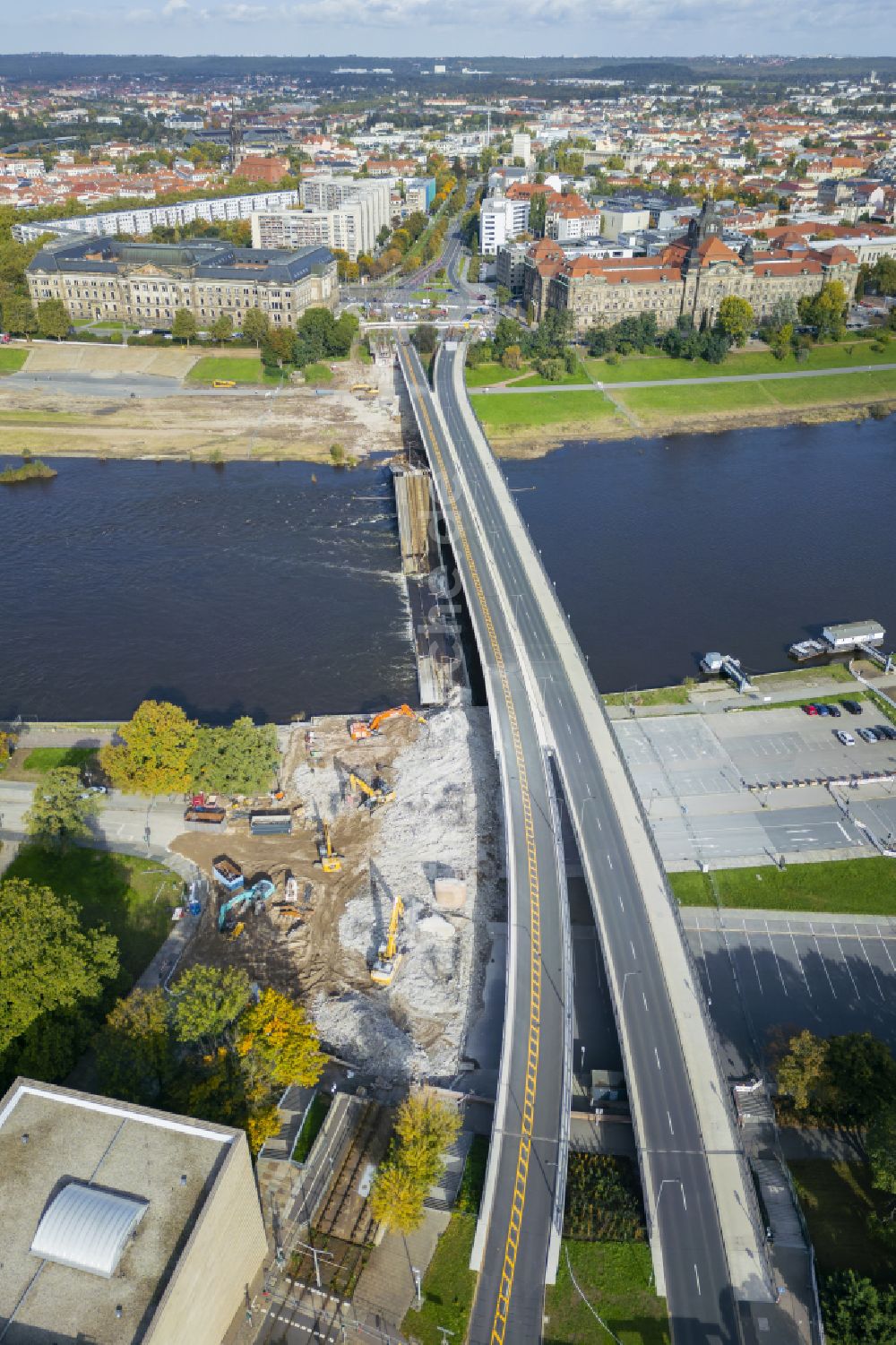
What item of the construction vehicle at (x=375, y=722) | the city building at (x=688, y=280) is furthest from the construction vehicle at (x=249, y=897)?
the city building at (x=688, y=280)

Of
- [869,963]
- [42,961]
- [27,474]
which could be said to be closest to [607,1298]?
[869,963]

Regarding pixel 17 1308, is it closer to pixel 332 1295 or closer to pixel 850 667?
pixel 332 1295

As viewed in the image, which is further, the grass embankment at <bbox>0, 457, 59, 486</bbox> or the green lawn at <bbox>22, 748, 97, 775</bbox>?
the grass embankment at <bbox>0, 457, 59, 486</bbox>

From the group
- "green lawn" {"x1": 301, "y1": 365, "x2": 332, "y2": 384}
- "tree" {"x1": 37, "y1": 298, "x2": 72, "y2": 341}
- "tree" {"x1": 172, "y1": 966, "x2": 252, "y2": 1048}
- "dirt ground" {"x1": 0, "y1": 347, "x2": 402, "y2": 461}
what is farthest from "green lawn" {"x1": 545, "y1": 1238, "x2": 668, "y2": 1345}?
"tree" {"x1": 37, "y1": 298, "x2": 72, "y2": 341}

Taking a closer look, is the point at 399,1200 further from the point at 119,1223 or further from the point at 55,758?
the point at 55,758

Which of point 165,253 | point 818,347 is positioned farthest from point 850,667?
point 165,253

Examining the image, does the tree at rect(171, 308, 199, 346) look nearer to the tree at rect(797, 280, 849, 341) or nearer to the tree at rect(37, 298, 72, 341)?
the tree at rect(37, 298, 72, 341)
